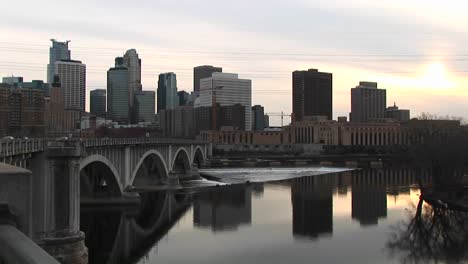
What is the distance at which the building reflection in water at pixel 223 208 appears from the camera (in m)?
49.0

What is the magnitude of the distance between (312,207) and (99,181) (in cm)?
2431

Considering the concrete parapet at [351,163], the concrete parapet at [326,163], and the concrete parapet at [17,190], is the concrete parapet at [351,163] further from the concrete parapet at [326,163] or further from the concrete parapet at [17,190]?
the concrete parapet at [17,190]

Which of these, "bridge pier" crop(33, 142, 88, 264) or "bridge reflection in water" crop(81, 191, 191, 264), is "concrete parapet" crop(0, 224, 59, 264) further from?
"bridge reflection in water" crop(81, 191, 191, 264)

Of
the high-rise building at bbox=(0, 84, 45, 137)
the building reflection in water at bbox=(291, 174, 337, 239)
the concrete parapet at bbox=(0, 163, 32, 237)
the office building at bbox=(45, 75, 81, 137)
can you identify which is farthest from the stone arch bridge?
the office building at bbox=(45, 75, 81, 137)

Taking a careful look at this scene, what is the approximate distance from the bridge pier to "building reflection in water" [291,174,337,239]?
710 inches

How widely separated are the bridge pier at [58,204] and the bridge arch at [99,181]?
1987cm

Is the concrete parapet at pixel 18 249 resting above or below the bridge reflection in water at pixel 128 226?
above

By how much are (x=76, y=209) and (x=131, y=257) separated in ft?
18.8

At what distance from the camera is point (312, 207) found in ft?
193

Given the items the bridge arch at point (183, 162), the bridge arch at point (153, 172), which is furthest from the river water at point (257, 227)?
the bridge arch at point (183, 162)

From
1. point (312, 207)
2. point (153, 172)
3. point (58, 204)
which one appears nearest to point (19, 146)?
point (58, 204)

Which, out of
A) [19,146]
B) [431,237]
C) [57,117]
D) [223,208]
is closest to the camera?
[19,146]

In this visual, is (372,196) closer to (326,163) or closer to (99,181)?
(99,181)

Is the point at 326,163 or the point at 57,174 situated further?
the point at 326,163
